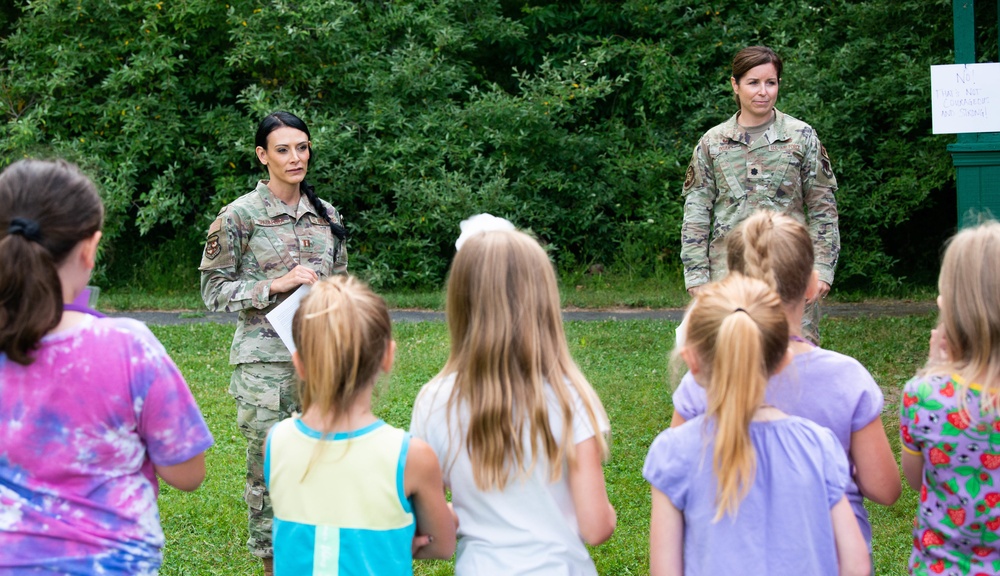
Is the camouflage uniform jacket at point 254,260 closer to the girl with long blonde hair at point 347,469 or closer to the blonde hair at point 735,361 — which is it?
the girl with long blonde hair at point 347,469

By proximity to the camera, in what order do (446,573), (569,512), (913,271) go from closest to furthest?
(569,512), (446,573), (913,271)

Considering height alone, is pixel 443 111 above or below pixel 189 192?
above

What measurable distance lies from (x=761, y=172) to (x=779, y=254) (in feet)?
7.57

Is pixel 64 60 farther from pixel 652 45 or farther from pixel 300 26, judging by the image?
pixel 652 45

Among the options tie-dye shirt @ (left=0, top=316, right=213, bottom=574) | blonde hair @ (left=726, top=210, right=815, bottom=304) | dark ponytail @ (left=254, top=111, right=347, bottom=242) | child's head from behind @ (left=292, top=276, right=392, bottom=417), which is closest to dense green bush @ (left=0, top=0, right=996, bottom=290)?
dark ponytail @ (left=254, top=111, right=347, bottom=242)

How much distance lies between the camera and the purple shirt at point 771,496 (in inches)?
94.2

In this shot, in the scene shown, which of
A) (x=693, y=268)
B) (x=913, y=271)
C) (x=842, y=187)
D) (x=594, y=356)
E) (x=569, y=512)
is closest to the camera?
(x=569, y=512)

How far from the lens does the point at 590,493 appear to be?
2580 millimetres

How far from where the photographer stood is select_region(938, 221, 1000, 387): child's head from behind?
252 cm

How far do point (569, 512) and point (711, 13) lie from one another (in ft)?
36.8

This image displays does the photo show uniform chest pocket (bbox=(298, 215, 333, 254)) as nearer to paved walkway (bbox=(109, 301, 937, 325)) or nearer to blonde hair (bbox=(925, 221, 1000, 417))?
blonde hair (bbox=(925, 221, 1000, 417))

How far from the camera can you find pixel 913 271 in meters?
12.5

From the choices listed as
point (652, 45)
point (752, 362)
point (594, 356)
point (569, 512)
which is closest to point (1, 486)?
point (569, 512)

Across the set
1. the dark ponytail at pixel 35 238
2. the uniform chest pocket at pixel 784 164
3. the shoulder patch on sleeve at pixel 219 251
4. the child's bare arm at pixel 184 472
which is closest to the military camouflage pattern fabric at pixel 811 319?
the uniform chest pocket at pixel 784 164
